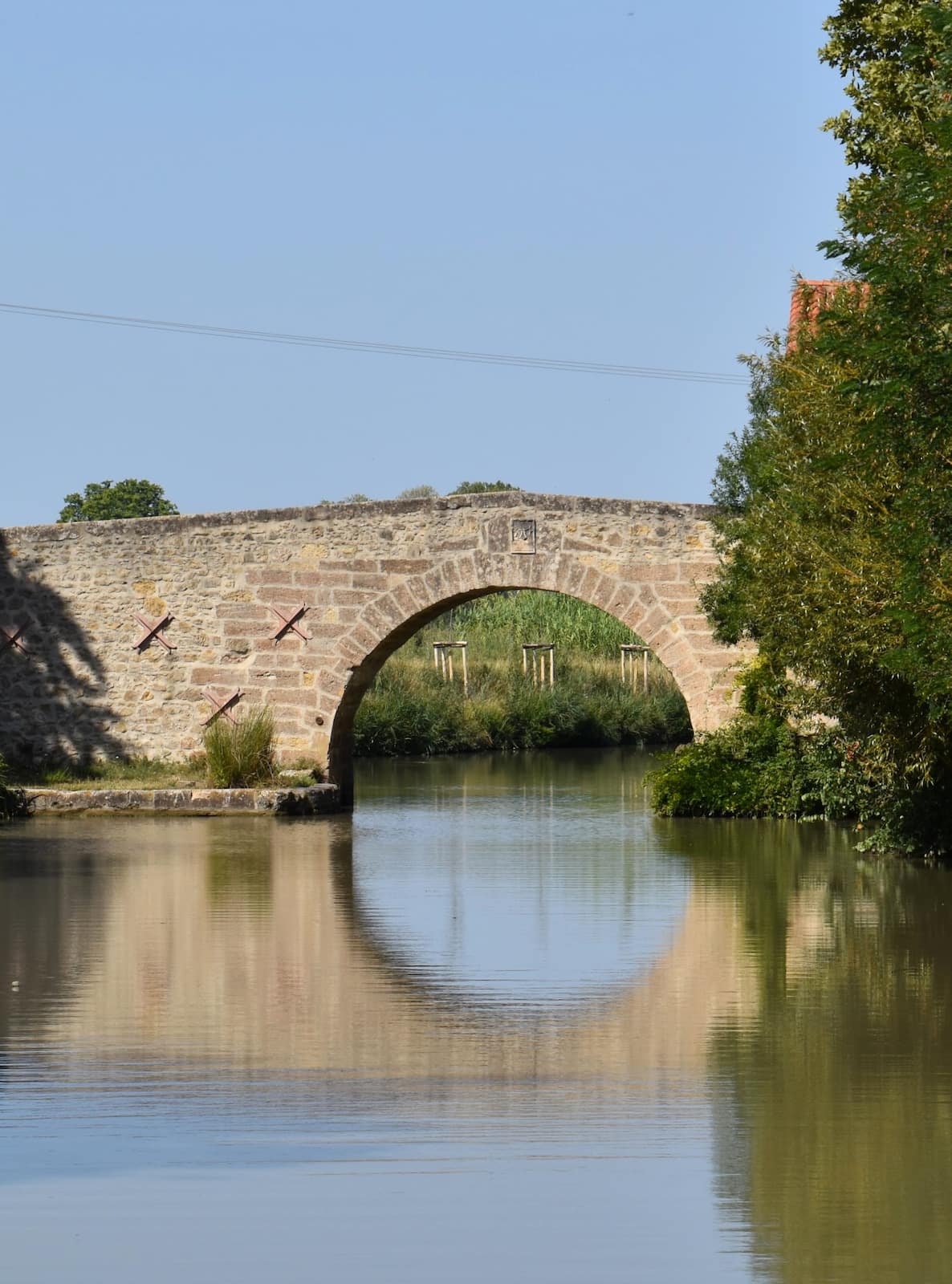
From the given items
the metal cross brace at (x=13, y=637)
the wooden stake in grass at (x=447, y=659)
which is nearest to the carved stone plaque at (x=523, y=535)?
the metal cross brace at (x=13, y=637)

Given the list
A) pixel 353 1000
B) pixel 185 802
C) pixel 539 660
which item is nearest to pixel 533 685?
pixel 539 660

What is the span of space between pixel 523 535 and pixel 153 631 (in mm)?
4510

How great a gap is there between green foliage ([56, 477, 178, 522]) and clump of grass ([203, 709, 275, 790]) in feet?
112

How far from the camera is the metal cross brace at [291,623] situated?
19625 millimetres

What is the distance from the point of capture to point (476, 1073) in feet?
23.5

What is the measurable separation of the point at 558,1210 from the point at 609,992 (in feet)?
12.5

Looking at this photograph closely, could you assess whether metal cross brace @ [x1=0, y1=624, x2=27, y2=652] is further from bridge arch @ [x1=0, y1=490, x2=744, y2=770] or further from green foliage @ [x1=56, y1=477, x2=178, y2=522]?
green foliage @ [x1=56, y1=477, x2=178, y2=522]

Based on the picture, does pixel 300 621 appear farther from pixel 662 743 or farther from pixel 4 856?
pixel 662 743

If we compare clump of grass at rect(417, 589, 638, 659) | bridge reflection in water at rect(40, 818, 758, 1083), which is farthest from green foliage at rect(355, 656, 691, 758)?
bridge reflection in water at rect(40, 818, 758, 1083)

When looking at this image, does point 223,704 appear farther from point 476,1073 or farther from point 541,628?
point 541,628

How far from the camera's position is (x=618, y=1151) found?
589 centimetres

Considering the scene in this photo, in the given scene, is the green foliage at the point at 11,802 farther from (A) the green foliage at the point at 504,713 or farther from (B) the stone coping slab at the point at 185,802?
(A) the green foliage at the point at 504,713

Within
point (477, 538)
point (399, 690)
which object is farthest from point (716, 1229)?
point (399, 690)

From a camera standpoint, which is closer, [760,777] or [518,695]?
[760,777]
